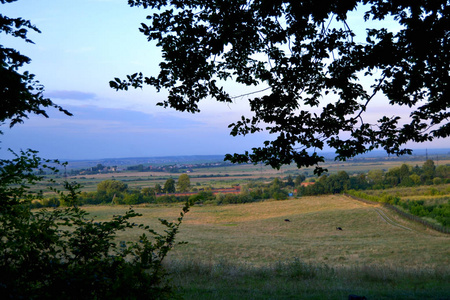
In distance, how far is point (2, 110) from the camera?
120 inches

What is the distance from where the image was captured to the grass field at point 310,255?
782 centimetres

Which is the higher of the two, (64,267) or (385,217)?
(64,267)

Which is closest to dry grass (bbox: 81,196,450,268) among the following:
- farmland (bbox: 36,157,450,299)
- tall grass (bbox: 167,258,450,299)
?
farmland (bbox: 36,157,450,299)

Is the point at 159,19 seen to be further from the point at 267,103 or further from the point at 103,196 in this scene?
the point at 103,196

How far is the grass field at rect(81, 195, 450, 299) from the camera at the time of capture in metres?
7.82

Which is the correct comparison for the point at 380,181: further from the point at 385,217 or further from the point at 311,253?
the point at 311,253

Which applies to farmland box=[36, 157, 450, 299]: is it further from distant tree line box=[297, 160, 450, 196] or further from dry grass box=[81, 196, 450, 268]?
distant tree line box=[297, 160, 450, 196]

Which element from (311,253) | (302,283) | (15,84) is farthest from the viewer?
(311,253)

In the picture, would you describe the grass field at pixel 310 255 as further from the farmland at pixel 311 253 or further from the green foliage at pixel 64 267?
the green foliage at pixel 64 267

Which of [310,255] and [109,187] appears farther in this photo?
[109,187]

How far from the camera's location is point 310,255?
68.4 feet

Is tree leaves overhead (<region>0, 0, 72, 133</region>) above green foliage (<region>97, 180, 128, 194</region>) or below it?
above

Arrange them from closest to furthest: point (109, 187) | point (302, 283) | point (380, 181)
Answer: point (302, 283) < point (109, 187) < point (380, 181)

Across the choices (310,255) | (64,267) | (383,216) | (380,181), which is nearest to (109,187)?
(310,255)
